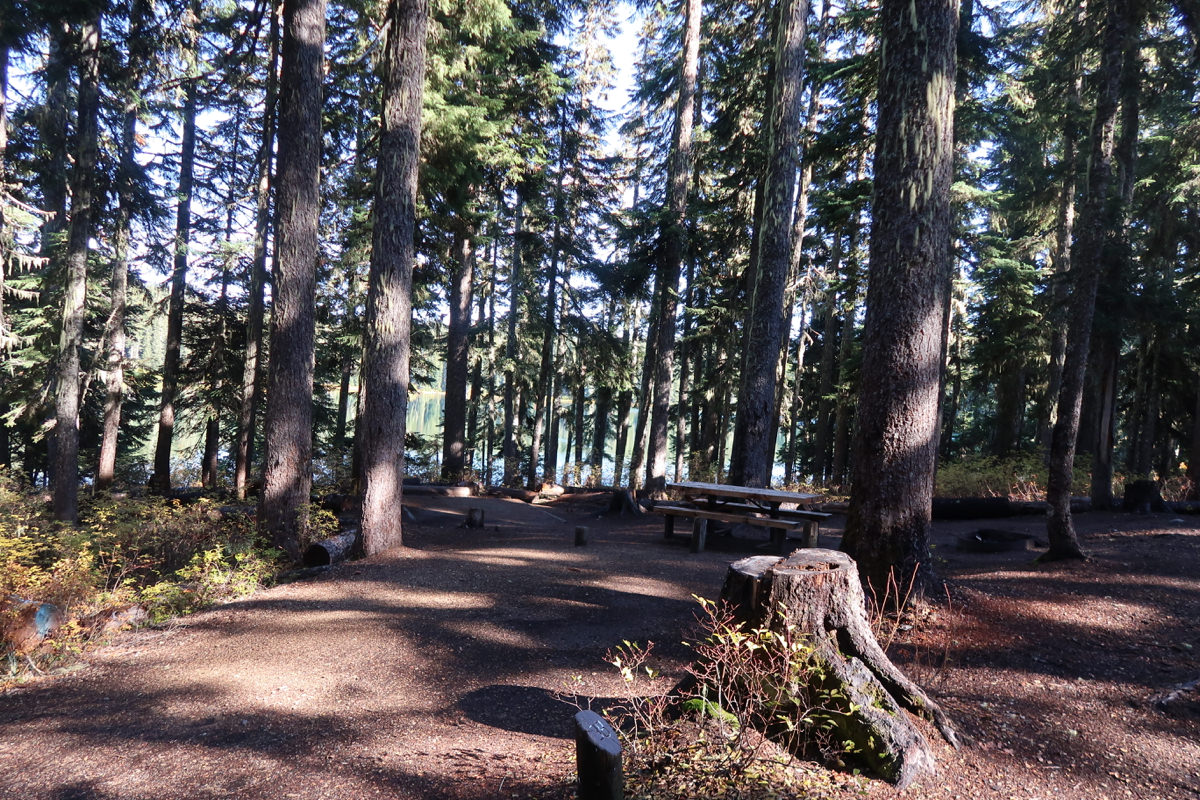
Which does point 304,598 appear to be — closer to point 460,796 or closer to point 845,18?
point 460,796

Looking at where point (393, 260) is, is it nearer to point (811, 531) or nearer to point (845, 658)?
point (811, 531)

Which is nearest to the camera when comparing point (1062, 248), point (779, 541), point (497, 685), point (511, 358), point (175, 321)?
point (497, 685)

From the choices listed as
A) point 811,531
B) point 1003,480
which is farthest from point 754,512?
point 1003,480

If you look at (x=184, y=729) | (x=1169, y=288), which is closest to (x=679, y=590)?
(x=184, y=729)

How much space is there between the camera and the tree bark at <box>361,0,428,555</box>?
8867 millimetres

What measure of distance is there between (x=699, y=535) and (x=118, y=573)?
8.80 m

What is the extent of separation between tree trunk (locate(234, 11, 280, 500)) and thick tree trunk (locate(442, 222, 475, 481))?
5384mm

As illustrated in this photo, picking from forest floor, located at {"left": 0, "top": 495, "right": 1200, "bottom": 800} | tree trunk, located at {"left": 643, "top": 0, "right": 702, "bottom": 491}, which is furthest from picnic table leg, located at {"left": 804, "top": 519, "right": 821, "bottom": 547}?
tree trunk, located at {"left": 643, "top": 0, "right": 702, "bottom": 491}

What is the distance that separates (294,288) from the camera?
9.62 metres

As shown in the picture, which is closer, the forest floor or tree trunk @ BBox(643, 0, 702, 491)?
the forest floor

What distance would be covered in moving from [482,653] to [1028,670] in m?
4.54

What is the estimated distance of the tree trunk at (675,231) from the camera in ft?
55.9

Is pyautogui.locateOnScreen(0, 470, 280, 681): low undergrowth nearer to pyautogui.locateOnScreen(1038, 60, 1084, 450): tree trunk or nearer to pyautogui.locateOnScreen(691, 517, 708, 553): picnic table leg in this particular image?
pyautogui.locateOnScreen(691, 517, 708, 553): picnic table leg

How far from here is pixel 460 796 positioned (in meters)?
3.12
